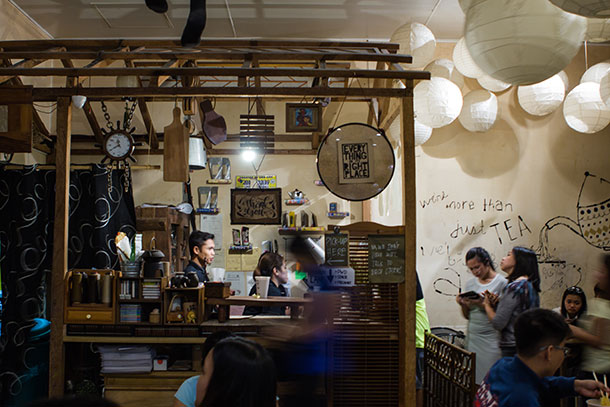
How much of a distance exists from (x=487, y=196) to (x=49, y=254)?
5.21 meters

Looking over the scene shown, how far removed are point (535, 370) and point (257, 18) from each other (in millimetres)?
5865

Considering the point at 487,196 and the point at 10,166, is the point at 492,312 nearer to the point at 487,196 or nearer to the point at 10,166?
the point at 487,196

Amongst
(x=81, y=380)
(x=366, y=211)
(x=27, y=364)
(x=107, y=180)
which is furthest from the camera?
(x=366, y=211)

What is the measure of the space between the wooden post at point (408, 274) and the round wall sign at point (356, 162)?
0.16 metres

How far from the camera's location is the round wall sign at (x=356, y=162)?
406cm

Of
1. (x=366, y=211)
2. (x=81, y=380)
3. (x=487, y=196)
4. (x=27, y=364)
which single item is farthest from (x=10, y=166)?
(x=487, y=196)

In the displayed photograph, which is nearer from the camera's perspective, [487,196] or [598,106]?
[598,106]

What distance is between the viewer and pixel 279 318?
457 centimetres

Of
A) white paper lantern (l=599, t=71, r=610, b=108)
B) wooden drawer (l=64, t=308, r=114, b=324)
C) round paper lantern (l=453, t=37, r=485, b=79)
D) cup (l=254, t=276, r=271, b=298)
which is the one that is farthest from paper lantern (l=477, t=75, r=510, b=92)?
wooden drawer (l=64, t=308, r=114, b=324)

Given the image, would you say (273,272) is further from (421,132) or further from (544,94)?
(544,94)

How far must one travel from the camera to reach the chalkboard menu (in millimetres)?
3982

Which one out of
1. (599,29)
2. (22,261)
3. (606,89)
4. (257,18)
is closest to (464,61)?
(606,89)

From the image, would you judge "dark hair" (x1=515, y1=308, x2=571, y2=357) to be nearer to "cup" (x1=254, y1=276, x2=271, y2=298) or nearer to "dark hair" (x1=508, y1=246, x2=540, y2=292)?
"dark hair" (x1=508, y1=246, x2=540, y2=292)

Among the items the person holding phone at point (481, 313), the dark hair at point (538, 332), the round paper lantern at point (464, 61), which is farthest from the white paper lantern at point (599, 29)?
the round paper lantern at point (464, 61)
